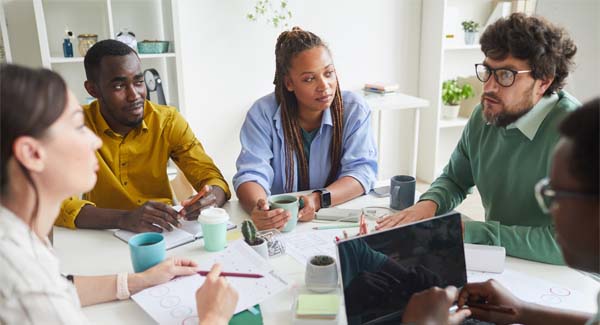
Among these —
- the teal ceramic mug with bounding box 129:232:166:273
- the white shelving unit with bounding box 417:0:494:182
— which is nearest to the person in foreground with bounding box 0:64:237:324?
the teal ceramic mug with bounding box 129:232:166:273

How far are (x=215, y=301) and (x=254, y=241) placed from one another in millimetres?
333

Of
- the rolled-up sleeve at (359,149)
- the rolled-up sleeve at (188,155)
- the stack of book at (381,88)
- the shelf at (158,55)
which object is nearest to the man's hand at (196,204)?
the rolled-up sleeve at (188,155)

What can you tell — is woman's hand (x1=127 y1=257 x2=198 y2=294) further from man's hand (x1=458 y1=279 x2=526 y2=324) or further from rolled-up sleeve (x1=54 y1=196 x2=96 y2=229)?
man's hand (x1=458 y1=279 x2=526 y2=324)

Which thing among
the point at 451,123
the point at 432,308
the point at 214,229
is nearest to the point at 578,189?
the point at 432,308

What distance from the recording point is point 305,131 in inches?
76.7

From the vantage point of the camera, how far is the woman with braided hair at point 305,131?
183 centimetres

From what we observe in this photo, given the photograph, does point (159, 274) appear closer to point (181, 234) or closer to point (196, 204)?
point (181, 234)

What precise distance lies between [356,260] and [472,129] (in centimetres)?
87

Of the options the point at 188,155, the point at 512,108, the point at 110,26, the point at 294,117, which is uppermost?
the point at 110,26

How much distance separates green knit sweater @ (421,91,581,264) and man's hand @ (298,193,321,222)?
1.19 ft

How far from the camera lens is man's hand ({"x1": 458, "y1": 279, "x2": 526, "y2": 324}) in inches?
40.3

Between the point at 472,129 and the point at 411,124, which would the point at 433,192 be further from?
the point at 411,124

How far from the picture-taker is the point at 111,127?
73.3 inches

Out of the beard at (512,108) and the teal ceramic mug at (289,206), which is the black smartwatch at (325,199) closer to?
the teal ceramic mug at (289,206)
